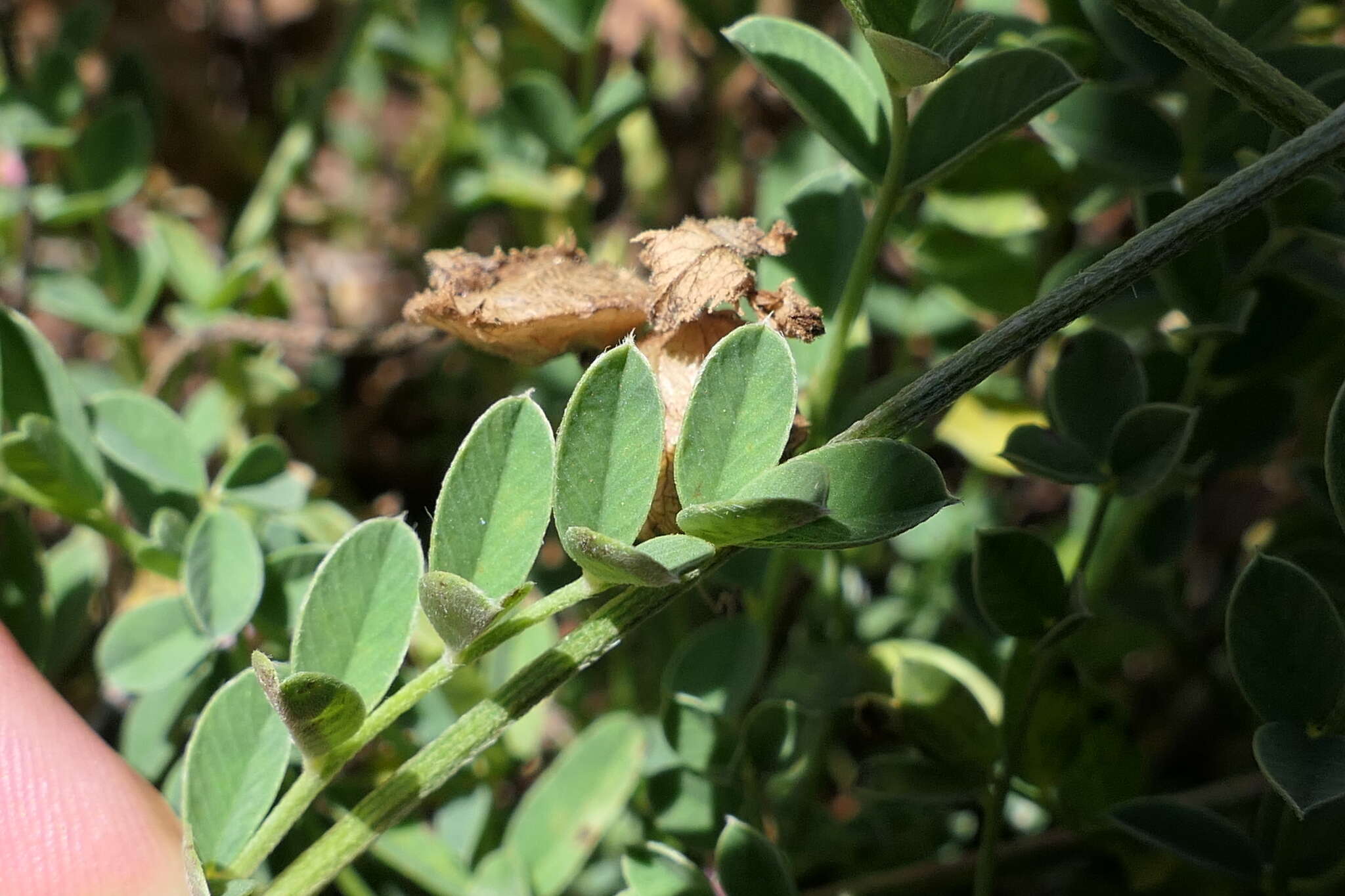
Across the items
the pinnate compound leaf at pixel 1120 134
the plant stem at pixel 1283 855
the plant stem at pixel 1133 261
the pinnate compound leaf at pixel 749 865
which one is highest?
the plant stem at pixel 1133 261

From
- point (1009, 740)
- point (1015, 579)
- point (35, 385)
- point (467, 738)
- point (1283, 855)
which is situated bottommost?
point (1283, 855)

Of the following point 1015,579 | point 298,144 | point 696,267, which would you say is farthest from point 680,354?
point 298,144

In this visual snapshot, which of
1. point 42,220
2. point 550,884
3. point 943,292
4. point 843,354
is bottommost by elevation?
point 550,884

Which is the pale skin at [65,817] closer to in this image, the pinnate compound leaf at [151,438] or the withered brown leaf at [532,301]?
the pinnate compound leaf at [151,438]

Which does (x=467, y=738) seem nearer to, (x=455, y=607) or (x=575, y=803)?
(x=455, y=607)

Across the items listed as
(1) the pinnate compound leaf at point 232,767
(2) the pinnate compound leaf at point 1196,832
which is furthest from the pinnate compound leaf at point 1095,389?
(1) the pinnate compound leaf at point 232,767

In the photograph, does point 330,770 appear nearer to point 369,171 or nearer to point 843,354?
point 843,354

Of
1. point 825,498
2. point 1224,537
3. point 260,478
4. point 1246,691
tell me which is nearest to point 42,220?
point 260,478
